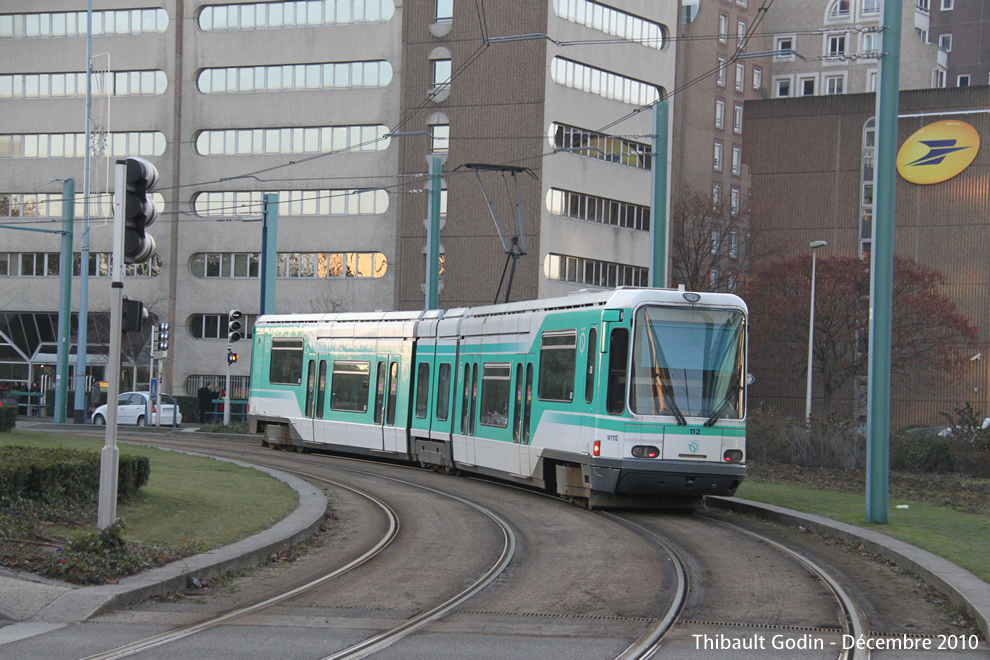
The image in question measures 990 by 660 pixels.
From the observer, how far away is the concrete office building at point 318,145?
179ft

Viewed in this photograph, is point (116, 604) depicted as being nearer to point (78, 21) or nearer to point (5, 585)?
point (5, 585)

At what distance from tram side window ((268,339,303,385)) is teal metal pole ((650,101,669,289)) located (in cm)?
870

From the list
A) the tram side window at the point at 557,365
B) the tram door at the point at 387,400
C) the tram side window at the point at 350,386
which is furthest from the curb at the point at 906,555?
the tram side window at the point at 350,386

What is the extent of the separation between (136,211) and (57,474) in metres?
3.10

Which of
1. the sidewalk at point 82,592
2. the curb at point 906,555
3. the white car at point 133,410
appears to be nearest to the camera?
the sidewalk at point 82,592

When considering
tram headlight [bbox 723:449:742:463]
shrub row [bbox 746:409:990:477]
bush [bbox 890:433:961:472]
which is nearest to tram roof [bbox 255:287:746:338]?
tram headlight [bbox 723:449:742:463]

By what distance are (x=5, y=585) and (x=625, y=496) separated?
10535 mm

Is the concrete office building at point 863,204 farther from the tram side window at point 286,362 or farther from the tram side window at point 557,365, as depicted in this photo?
the tram side window at point 557,365

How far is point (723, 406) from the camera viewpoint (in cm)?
1647

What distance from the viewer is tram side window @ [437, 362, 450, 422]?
72.9ft

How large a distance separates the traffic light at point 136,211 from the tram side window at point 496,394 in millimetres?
9423

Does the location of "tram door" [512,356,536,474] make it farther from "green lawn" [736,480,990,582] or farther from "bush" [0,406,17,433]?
"bush" [0,406,17,433]

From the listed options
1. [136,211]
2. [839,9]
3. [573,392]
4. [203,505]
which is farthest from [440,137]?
[136,211]

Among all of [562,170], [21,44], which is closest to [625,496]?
[562,170]
